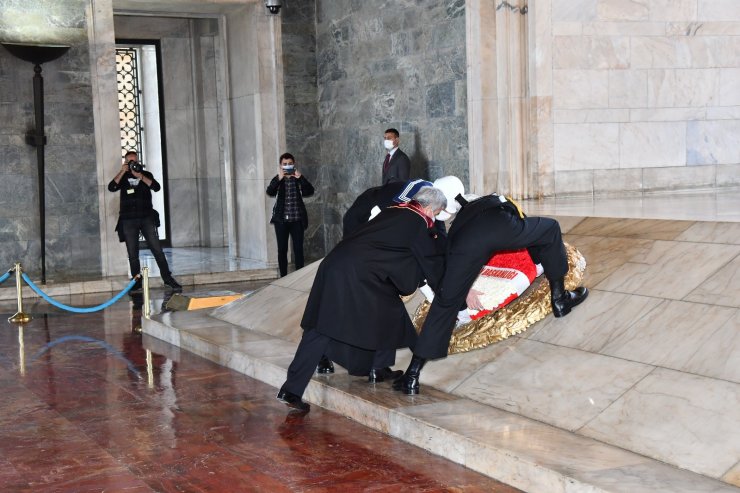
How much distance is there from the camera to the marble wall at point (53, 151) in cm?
1480

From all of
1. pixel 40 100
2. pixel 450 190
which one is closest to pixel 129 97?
pixel 40 100

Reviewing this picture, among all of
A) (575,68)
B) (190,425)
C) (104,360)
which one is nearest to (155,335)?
(104,360)

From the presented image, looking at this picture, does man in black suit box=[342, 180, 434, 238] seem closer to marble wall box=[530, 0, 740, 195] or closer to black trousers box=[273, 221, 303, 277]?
marble wall box=[530, 0, 740, 195]

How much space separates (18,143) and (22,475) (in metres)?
9.99

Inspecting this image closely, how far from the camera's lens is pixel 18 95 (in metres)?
14.8

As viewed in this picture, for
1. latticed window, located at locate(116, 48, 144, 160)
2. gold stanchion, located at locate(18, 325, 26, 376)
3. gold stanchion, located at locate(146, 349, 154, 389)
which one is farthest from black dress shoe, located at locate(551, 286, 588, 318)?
latticed window, located at locate(116, 48, 144, 160)

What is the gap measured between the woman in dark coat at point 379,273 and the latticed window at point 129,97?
529 inches

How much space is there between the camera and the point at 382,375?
7.18m

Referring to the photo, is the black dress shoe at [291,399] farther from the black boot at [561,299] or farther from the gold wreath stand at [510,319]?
the black boot at [561,299]

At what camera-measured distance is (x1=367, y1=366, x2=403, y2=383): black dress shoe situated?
23.5 feet

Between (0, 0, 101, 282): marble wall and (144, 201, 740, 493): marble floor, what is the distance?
7.54 meters

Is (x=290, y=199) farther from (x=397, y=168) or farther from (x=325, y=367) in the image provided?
(x=325, y=367)

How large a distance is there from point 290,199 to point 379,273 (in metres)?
7.46

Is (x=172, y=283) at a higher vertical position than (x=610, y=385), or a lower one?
lower
